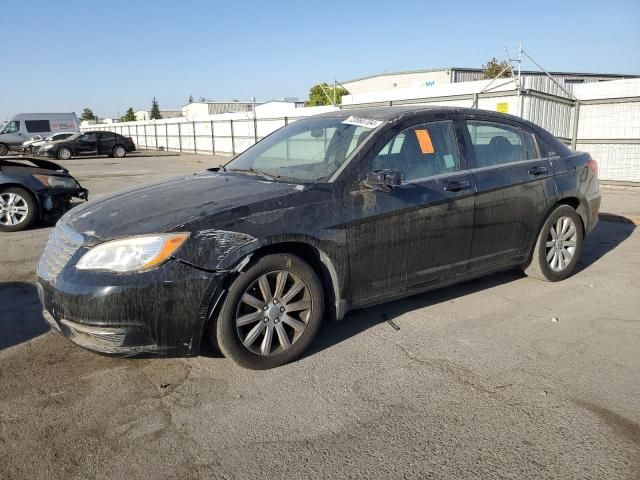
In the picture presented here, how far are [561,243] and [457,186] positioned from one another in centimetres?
168

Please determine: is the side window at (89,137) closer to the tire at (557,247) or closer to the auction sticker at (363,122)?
the auction sticker at (363,122)

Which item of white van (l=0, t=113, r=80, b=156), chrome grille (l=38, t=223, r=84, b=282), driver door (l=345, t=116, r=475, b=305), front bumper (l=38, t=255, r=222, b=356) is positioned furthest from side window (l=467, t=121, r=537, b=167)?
white van (l=0, t=113, r=80, b=156)

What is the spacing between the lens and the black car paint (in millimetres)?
7801

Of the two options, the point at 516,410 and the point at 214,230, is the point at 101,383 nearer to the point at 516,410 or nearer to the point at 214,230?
the point at 214,230

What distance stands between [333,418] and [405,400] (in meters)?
0.46

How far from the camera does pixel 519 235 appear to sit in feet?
15.6

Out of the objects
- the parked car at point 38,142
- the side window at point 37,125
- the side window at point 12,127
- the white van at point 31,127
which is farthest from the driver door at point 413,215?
the side window at point 37,125

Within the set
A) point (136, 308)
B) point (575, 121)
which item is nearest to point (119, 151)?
point (575, 121)

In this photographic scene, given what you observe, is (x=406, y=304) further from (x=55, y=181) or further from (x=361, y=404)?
(x=55, y=181)

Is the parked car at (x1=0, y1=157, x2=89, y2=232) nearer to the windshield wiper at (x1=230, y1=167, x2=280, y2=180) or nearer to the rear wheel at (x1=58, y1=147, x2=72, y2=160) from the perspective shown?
the windshield wiper at (x1=230, y1=167, x2=280, y2=180)

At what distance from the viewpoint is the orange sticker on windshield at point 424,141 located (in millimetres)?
4164

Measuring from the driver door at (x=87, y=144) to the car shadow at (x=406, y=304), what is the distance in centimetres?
2712

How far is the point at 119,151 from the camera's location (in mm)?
29641

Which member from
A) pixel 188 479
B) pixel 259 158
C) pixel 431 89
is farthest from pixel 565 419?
pixel 431 89
